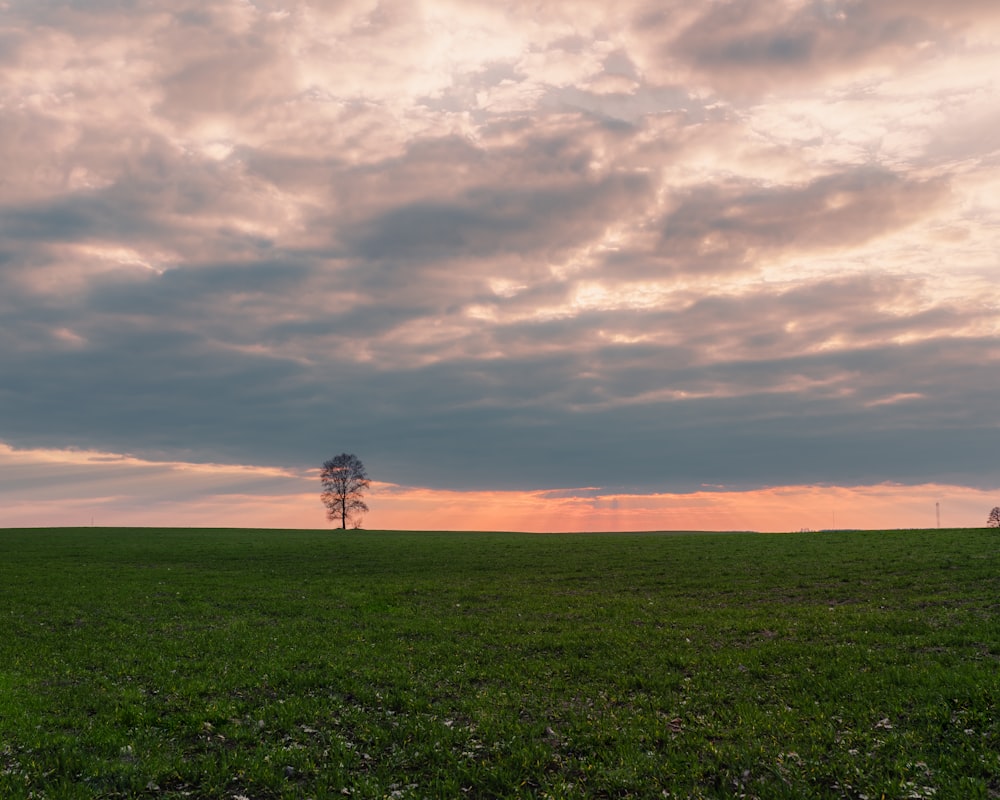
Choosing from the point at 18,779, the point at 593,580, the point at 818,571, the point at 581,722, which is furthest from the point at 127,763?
the point at 818,571

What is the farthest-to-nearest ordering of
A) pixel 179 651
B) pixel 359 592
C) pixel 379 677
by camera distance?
1. pixel 359 592
2. pixel 179 651
3. pixel 379 677

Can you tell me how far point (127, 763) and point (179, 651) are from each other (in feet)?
38.7

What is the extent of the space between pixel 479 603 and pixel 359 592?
30.4 feet

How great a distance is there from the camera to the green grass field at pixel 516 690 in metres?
15.0

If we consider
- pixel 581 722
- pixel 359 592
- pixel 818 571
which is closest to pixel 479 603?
pixel 359 592

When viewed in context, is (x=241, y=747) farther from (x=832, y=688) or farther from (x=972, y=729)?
(x=972, y=729)

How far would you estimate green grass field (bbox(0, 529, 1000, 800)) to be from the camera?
15.0 m

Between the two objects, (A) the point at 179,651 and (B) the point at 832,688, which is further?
(A) the point at 179,651

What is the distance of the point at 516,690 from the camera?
835 inches

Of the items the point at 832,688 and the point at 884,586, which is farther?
the point at 884,586

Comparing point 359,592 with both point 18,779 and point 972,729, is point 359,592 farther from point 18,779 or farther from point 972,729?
point 972,729

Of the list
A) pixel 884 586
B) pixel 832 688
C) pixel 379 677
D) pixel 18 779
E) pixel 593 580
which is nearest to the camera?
pixel 18 779

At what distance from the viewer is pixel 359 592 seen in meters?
43.1

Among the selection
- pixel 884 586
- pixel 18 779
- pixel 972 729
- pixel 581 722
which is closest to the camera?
pixel 18 779
